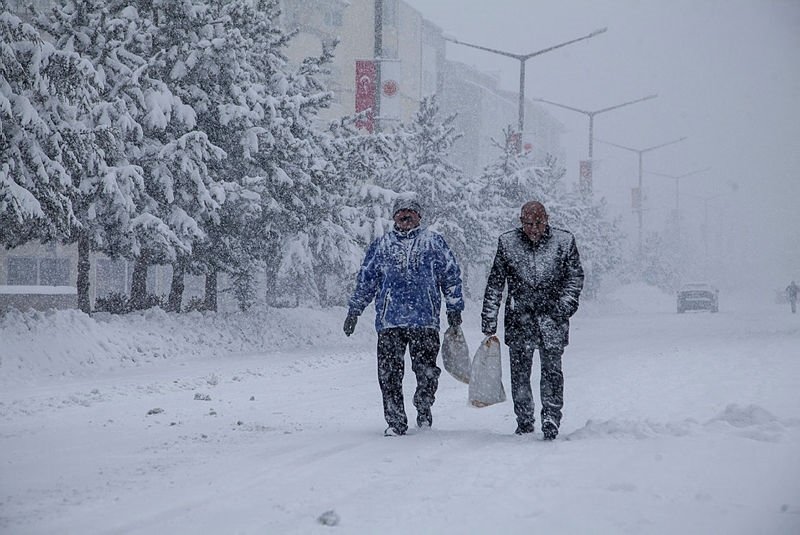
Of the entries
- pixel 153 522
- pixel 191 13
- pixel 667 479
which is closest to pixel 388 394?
pixel 667 479

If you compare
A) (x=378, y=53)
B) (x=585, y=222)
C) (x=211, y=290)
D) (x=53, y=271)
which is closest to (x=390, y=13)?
(x=585, y=222)

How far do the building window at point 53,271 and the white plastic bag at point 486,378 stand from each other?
37.8 m

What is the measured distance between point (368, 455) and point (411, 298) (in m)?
1.60

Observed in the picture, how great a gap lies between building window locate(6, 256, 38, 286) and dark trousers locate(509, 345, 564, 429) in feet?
123

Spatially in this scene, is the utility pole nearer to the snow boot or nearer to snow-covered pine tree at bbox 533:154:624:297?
the snow boot

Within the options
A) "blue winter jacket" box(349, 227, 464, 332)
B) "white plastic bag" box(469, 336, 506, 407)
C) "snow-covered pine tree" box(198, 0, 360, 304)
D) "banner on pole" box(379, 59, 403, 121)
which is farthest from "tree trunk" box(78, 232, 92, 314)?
"white plastic bag" box(469, 336, 506, 407)

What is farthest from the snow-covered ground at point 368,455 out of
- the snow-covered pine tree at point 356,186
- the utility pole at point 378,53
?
the snow-covered pine tree at point 356,186

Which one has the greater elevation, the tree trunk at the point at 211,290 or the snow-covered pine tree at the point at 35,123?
the snow-covered pine tree at the point at 35,123

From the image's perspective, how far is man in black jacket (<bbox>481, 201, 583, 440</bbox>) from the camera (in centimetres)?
704

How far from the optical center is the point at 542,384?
7.09m

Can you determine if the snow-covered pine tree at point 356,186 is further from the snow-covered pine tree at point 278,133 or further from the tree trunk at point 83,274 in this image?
the tree trunk at point 83,274

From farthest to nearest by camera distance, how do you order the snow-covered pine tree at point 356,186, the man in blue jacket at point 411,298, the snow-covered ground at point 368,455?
the snow-covered pine tree at point 356,186 → the man in blue jacket at point 411,298 → the snow-covered ground at point 368,455

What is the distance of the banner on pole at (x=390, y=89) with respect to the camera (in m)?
20.8

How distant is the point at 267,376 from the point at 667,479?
8731mm
